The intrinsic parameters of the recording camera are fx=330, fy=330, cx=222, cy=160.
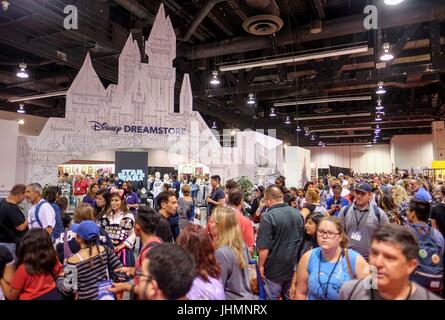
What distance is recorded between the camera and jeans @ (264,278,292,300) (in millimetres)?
2770

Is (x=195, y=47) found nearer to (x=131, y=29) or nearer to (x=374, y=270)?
(x=131, y=29)

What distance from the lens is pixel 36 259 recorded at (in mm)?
2041

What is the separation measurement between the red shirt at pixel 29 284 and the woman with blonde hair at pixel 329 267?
1554mm

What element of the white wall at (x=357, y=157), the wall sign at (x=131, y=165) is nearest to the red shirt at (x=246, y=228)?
the wall sign at (x=131, y=165)

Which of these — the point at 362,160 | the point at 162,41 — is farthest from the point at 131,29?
the point at 362,160

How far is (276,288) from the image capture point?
279 cm

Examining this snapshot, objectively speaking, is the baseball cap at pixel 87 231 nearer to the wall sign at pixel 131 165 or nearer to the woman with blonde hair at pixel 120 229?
the woman with blonde hair at pixel 120 229

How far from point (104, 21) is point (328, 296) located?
6.20m

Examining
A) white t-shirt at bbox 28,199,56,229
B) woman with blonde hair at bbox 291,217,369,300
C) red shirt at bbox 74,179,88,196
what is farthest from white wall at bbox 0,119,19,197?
woman with blonde hair at bbox 291,217,369,300

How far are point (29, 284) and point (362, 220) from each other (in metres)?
2.72

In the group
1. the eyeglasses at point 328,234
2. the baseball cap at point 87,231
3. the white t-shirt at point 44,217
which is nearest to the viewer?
the eyeglasses at point 328,234

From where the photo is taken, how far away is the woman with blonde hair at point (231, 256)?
6.42ft

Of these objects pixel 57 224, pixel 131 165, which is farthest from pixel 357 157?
pixel 57 224
